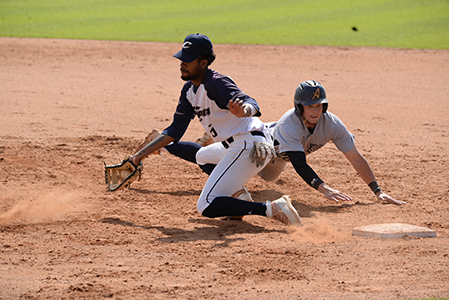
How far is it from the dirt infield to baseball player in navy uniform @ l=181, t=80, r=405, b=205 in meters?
0.42

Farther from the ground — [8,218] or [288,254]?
[288,254]

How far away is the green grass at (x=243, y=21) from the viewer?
17.9m

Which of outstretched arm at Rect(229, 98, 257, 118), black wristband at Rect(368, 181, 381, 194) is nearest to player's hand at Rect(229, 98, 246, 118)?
outstretched arm at Rect(229, 98, 257, 118)

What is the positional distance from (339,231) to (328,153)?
2764 millimetres

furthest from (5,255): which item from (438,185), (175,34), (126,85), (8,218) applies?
(175,34)

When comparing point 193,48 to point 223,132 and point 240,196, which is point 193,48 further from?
point 240,196

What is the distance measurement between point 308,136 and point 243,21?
17.9 meters

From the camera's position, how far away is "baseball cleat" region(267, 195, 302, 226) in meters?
4.23

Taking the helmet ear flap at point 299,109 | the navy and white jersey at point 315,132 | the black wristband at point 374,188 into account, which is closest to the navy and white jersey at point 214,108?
the navy and white jersey at point 315,132

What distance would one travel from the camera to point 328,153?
6895 millimetres

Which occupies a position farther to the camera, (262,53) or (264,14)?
(264,14)

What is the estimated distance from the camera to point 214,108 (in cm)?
439

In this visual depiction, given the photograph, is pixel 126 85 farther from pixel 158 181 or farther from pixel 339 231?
pixel 339 231

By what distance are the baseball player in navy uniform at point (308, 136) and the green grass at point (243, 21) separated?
1220 centimetres
